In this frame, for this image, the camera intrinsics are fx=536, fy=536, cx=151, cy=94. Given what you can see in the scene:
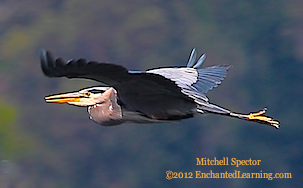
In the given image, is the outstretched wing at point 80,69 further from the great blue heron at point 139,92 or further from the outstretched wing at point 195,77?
the outstretched wing at point 195,77

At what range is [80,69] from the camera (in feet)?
7.92

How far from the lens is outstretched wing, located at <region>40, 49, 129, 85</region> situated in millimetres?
2320

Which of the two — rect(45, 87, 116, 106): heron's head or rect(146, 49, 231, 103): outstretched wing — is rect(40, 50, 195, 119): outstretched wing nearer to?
rect(146, 49, 231, 103): outstretched wing

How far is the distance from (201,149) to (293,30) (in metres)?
3.32

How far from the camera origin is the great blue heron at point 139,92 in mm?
2418

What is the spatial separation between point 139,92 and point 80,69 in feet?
1.94

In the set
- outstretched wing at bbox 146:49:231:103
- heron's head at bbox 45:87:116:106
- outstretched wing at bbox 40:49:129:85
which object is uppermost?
outstretched wing at bbox 146:49:231:103

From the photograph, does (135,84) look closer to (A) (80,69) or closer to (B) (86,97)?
(A) (80,69)

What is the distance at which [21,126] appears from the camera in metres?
8.91

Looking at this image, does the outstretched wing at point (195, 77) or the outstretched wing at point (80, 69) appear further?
the outstretched wing at point (195, 77)

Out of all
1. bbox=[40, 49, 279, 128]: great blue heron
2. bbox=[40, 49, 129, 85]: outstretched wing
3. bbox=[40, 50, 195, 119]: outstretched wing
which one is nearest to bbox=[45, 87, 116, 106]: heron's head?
bbox=[40, 49, 279, 128]: great blue heron

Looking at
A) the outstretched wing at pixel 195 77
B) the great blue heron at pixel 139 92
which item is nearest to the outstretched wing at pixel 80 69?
the great blue heron at pixel 139 92

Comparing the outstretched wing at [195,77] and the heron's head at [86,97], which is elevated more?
the outstretched wing at [195,77]

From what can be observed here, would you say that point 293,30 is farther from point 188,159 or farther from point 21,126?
point 21,126
